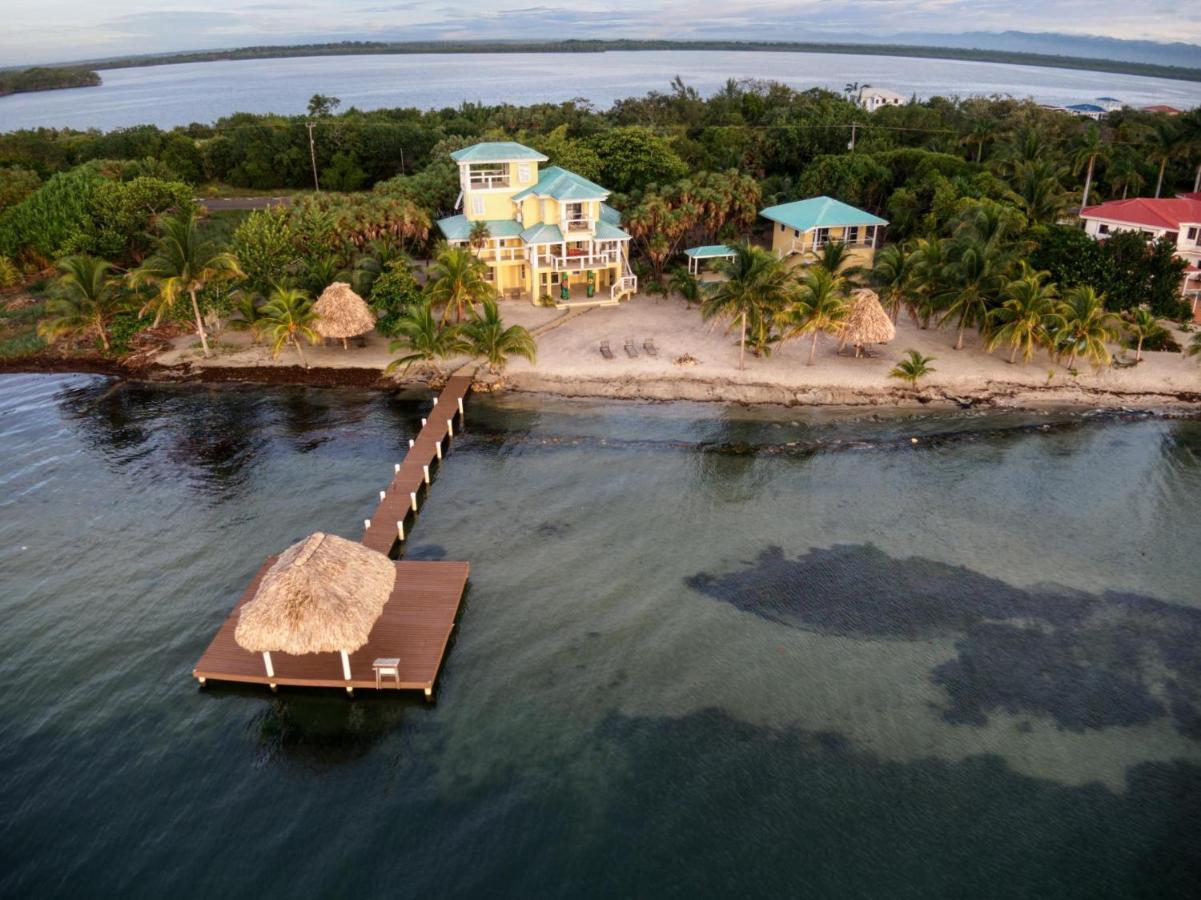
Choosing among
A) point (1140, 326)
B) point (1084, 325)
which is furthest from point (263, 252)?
point (1140, 326)

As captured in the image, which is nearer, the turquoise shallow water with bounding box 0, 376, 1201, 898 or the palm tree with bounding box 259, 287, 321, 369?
the turquoise shallow water with bounding box 0, 376, 1201, 898

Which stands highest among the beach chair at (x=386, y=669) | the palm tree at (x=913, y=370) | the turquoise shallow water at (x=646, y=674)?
the palm tree at (x=913, y=370)

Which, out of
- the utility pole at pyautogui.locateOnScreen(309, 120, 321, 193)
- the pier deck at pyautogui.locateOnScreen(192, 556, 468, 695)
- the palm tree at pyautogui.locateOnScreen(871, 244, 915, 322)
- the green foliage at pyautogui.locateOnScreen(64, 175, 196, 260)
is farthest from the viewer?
the utility pole at pyautogui.locateOnScreen(309, 120, 321, 193)

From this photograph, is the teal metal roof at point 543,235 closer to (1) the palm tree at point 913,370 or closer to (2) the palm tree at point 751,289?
(2) the palm tree at point 751,289

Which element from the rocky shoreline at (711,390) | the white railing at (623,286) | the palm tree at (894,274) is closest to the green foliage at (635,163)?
the white railing at (623,286)

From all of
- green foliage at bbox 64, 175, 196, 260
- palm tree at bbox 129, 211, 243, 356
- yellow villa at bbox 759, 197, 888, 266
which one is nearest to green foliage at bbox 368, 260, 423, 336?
palm tree at bbox 129, 211, 243, 356

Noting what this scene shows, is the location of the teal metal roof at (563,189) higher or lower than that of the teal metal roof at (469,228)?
higher

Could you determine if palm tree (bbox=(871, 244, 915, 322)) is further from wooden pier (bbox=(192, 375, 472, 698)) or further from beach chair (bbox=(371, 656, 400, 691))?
beach chair (bbox=(371, 656, 400, 691))
